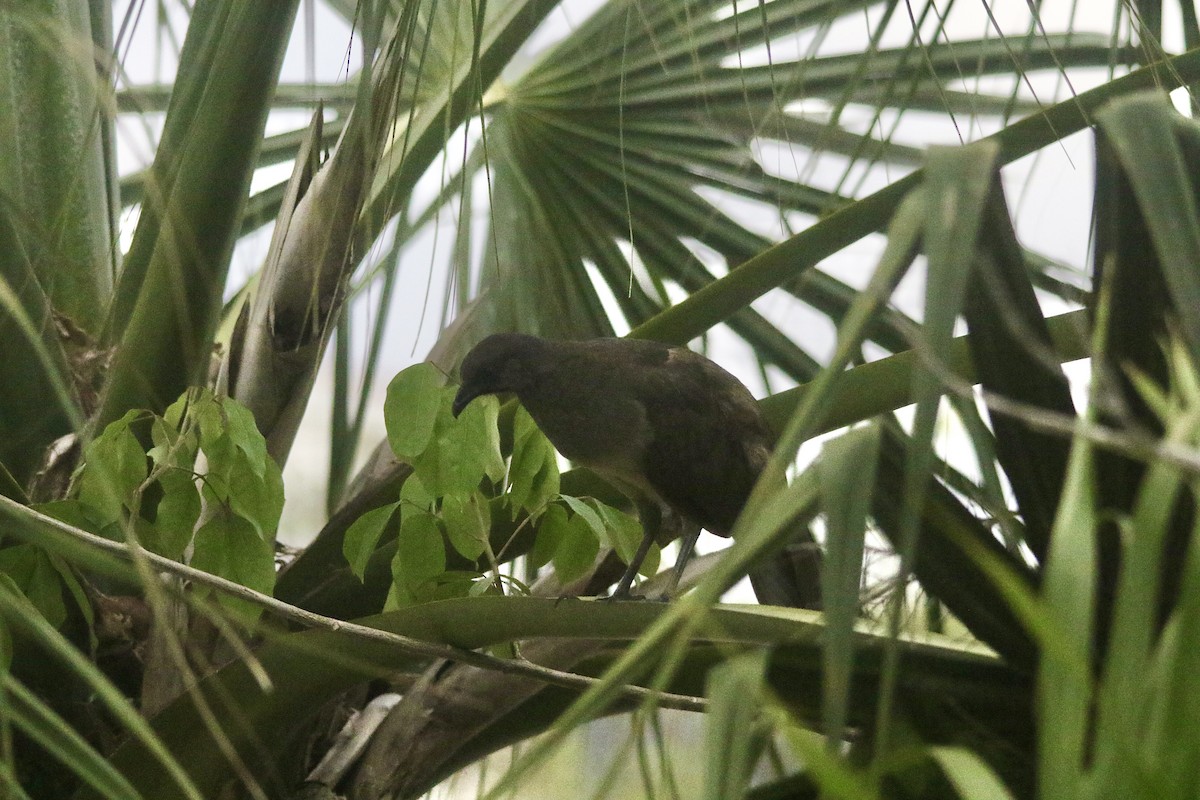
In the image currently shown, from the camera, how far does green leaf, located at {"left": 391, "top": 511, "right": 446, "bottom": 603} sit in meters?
1.46

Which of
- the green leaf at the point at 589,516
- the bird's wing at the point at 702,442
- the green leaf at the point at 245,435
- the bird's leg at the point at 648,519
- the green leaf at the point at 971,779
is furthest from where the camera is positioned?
the bird's leg at the point at 648,519

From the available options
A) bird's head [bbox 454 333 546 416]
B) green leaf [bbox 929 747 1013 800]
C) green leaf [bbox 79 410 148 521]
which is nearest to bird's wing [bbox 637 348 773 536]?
bird's head [bbox 454 333 546 416]

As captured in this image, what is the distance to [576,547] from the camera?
157 cm

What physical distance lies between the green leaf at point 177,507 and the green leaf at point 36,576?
0.13 metres

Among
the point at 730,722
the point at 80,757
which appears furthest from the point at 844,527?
the point at 80,757

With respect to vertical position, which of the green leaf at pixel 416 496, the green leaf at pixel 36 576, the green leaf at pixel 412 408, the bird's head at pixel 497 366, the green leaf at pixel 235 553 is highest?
the bird's head at pixel 497 366

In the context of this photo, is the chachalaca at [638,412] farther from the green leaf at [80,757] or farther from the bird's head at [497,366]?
the green leaf at [80,757]

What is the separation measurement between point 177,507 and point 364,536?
22 cm

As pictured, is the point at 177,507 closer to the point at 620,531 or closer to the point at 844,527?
the point at 620,531

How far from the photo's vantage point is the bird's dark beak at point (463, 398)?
203 centimetres

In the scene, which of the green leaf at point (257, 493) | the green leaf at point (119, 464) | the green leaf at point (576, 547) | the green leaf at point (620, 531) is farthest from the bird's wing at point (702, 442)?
the green leaf at point (119, 464)

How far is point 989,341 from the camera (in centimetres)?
93

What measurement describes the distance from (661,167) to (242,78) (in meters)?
0.93

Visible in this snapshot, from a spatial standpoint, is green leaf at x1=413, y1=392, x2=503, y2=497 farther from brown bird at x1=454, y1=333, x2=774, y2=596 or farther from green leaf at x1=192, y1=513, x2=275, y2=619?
brown bird at x1=454, y1=333, x2=774, y2=596
